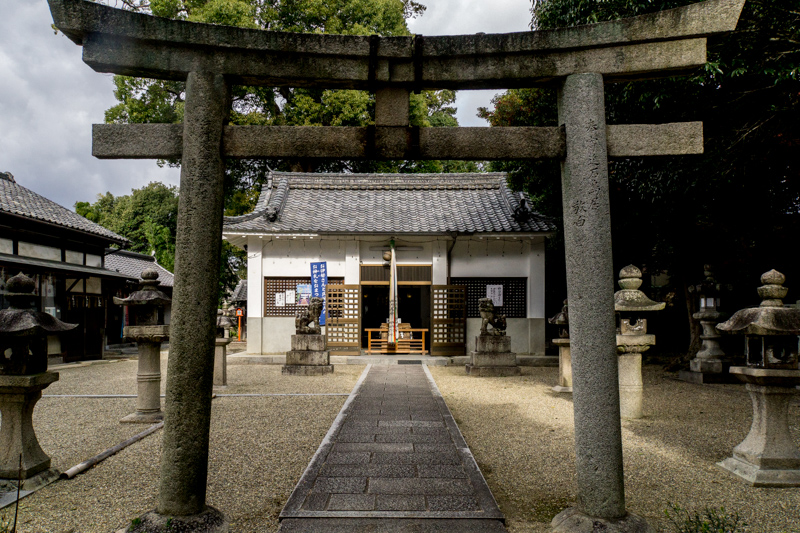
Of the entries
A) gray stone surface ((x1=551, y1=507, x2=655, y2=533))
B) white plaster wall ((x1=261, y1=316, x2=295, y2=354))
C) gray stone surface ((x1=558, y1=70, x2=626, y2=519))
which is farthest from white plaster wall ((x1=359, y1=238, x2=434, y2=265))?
gray stone surface ((x1=551, y1=507, x2=655, y2=533))

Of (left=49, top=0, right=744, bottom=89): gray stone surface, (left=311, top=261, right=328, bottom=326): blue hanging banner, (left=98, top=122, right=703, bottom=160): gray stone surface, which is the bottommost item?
(left=311, top=261, right=328, bottom=326): blue hanging banner

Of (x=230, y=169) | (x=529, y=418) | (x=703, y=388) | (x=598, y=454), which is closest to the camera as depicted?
(x=598, y=454)

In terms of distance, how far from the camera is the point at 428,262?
14.9 metres

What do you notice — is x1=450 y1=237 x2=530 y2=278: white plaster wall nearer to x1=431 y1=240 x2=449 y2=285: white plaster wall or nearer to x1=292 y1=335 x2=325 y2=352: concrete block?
x1=431 y1=240 x2=449 y2=285: white plaster wall

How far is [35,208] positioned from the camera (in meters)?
13.6

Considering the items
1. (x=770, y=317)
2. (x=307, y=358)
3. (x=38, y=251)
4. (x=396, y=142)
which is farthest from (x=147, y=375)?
(x=38, y=251)

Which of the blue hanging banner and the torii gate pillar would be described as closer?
the torii gate pillar

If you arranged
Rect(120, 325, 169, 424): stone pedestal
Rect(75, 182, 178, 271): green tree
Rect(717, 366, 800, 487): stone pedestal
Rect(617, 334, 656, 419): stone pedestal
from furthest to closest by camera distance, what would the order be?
Rect(75, 182, 178, 271): green tree, Rect(617, 334, 656, 419): stone pedestal, Rect(120, 325, 169, 424): stone pedestal, Rect(717, 366, 800, 487): stone pedestal

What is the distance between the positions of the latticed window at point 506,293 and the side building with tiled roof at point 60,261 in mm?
11705

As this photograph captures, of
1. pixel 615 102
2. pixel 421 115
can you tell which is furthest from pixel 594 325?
pixel 421 115

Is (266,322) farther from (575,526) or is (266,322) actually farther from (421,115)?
(575,526)

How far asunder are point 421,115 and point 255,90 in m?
7.07

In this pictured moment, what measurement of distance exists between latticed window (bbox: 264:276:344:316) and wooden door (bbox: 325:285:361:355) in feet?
1.51

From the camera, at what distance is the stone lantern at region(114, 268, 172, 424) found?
7.20 metres
